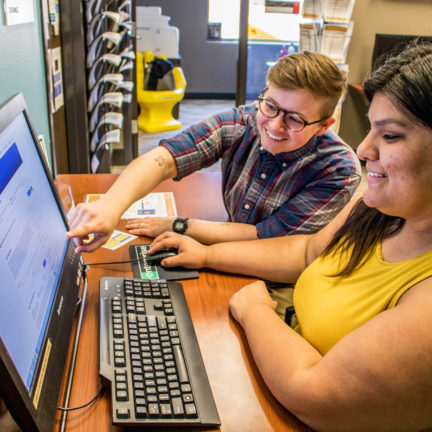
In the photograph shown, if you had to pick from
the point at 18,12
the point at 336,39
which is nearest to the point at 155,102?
the point at 336,39

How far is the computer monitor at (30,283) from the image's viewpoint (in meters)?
0.59

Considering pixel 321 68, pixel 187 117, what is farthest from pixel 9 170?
pixel 187 117

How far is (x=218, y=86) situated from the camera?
7418 millimetres

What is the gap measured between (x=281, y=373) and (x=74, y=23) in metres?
2.07

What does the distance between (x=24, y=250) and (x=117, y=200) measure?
19.8 inches

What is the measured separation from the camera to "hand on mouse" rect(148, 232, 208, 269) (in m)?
1.18

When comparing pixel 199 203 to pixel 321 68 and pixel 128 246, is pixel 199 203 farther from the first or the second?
pixel 321 68

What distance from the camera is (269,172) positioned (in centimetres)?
142

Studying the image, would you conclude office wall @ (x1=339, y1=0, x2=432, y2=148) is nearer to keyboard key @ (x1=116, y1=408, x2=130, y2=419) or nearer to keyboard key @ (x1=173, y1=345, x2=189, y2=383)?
keyboard key @ (x1=173, y1=345, x2=189, y2=383)

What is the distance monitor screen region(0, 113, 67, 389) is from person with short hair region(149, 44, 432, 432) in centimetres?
39

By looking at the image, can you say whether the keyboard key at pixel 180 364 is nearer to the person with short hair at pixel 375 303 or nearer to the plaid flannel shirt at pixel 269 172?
the person with short hair at pixel 375 303

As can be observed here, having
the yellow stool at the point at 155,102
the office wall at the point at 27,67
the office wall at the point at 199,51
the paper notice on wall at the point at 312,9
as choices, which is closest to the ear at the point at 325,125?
the office wall at the point at 27,67

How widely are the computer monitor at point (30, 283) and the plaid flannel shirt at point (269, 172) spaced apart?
0.60 metres

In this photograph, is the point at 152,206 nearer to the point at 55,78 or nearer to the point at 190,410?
the point at 55,78
